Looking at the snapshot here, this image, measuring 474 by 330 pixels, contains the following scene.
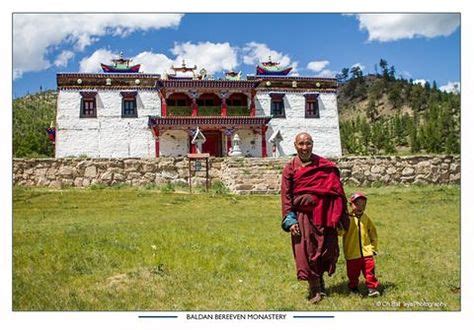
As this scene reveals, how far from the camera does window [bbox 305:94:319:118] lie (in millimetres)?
33000

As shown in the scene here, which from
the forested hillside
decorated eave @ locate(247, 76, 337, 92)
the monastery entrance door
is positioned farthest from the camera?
the forested hillside

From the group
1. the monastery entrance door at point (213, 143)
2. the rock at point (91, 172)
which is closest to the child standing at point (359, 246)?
the rock at point (91, 172)

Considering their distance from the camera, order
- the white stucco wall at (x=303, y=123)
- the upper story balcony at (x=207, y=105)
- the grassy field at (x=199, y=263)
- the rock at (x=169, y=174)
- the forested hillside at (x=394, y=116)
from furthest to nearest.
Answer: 1. the forested hillside at (x=394, y=116)
2. the white stucco wall at (x=303, y=123)
3. the upper story balcony at (x=207, y=105)
4. the rock at (x=169, y=174)
5. the grassy field at (x=199, y=263)

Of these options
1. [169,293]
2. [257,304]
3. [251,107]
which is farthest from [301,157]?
[251,107]

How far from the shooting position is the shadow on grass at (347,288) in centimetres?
654

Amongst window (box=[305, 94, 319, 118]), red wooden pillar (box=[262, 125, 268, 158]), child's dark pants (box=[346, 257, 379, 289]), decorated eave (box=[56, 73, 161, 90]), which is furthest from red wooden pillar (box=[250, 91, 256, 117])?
child's dark pants (box=[346, 257, 379, 289])

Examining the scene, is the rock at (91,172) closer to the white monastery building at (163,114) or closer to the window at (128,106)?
the white monastery building at (163,114)

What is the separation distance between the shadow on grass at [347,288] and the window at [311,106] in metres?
26.6

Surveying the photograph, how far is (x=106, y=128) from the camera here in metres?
30.7

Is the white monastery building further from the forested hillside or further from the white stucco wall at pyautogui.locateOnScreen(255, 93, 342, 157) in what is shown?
the forested hillside

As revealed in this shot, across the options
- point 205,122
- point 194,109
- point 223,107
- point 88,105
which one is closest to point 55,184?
point 88,105

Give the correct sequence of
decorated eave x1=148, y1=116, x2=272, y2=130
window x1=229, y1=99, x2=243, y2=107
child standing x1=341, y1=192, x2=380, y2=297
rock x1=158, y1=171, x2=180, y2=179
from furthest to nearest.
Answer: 1. window x1=229, y1=99, x2=243, y2=107
2. decorated eave x1=148, y1=116, x2=272, y2=130
3. rock x1=158, y1=171, x2=180, y2=179
4. child standing x1=341, y1=192, x2=380, y2=297

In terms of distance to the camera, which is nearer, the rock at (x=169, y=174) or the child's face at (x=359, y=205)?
the child's face at (x=359, y=205)

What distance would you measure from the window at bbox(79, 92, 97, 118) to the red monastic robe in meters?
26.3
